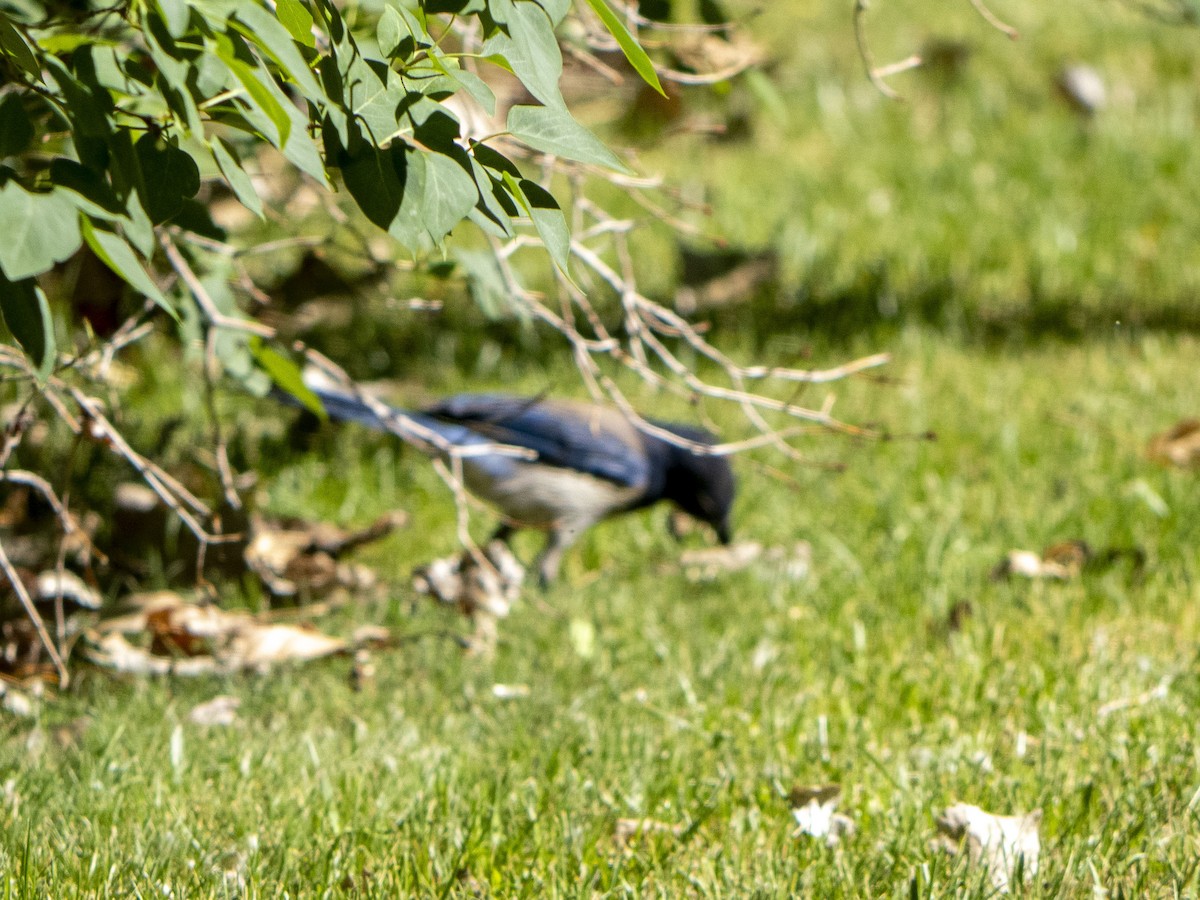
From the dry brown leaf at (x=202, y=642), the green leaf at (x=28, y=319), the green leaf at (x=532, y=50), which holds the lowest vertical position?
the dry brown leaf at (x=202, y=642)

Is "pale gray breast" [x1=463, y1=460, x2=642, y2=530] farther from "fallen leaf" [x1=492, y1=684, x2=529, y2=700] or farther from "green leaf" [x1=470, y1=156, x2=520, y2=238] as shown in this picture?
"green leaf" [x1=470, y1=156, x2=520, y2=238]

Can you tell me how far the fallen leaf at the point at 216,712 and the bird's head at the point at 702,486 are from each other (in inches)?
65.6

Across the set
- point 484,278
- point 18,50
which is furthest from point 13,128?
point 484,278

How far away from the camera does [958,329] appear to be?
5.59m

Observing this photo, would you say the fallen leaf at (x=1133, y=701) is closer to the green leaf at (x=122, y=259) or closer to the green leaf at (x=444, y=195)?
the green leaf at (x=444, y=195)

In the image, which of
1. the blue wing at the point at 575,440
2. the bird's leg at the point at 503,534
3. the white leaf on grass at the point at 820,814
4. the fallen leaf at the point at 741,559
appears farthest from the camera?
the blue wing at the point at 575,440

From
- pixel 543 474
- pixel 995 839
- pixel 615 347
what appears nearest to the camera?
pixel 995 839

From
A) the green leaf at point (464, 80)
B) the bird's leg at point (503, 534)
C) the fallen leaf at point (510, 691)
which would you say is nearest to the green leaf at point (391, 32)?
the green leaf at point (464, 80)

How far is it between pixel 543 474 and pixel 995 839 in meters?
2.55

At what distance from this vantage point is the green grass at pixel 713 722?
2.28 m

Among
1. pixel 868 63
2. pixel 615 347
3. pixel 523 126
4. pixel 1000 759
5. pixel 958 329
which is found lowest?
pixel 958 329

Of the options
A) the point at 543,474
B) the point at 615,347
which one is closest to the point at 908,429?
the point at 543,474

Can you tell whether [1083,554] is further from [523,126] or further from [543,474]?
[523,126]

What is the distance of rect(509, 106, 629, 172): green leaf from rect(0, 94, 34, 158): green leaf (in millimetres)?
577
